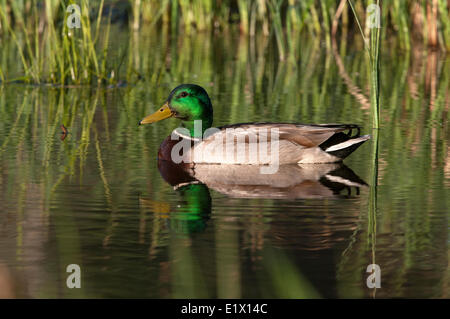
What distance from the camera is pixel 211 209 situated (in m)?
6.96

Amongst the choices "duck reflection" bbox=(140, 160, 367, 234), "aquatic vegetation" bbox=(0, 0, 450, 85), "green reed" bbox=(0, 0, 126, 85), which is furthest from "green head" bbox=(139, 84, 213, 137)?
"aquatic vegetation" bbox=(0, 0, 450, 85)

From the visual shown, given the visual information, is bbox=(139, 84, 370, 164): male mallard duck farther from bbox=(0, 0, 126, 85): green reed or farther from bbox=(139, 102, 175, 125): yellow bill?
bbox=(0, 0, 126, 85): green reed

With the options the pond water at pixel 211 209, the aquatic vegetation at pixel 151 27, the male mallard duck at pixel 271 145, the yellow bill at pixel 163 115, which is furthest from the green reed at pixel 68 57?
the male mallard duck at pixel 271 145

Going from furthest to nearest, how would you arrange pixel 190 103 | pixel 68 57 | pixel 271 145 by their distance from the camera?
pixel 68 57
pixel 190 103
pixel 271 145

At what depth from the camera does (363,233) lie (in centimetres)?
627

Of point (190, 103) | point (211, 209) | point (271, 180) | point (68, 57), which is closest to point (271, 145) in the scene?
point (271, 180)

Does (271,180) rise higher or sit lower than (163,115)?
lower

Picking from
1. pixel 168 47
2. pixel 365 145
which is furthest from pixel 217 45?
pixel 365 145

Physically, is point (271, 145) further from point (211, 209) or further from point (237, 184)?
point (211, 209)

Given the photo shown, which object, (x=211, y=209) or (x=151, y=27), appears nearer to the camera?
(x=211, y=209)

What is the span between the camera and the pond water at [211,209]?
5.22 metres

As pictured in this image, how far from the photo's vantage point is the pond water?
5.22 metres

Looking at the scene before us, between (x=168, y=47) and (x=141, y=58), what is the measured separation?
5.36ft

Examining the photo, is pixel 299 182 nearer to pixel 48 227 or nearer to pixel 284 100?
pixel 48 227
